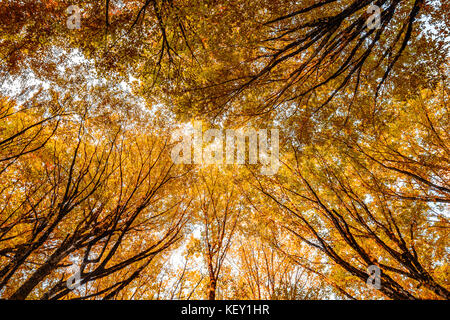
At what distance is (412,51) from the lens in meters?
4.65

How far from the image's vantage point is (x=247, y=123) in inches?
253

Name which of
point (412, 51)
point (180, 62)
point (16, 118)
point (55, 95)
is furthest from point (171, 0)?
point (16, 118)

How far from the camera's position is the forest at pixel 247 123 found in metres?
4.10

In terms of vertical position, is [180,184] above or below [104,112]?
→ below

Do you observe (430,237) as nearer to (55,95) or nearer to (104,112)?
(104,112)

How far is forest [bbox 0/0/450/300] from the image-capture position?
410cm

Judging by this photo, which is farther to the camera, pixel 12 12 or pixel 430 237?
pixel 430 237

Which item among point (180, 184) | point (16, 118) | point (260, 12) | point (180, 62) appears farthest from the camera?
point (16, 118)

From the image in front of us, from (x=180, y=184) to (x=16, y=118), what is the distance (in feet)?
24.6

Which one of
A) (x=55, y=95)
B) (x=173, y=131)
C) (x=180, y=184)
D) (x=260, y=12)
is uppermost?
(x=260, y=12)

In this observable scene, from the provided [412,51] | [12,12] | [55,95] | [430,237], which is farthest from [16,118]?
[430,237]

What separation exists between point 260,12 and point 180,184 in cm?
517

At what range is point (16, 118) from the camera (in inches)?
301

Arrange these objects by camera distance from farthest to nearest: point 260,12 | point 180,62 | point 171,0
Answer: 1. point 180,62
2. point 260,12
3. point 171,0
